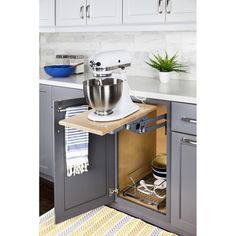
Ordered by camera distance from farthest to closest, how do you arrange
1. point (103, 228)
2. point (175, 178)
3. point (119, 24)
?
1. point (119, 24)
2. point (103, 228)
3. point (175, 178)

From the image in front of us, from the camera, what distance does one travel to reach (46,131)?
9.86ft

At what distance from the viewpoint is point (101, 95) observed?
5.96ft

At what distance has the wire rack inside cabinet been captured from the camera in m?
2.37

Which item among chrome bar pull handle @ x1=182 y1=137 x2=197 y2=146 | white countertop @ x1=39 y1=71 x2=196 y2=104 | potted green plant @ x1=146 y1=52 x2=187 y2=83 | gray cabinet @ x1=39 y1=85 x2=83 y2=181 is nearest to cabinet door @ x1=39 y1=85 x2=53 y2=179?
gray cabinet @ x1=39 y1=85 x2=83 y2=181

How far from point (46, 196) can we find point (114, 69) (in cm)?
147

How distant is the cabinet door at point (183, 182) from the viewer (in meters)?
2.07

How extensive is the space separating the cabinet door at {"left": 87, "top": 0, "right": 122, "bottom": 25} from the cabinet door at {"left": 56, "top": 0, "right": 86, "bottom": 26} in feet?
0.26

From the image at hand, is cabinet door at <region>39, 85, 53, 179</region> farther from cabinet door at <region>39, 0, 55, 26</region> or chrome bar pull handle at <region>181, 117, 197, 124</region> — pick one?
chrome bar pull handle at <region>181, 117, 197, 124</region>

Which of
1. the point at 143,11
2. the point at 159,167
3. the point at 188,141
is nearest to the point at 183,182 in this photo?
the point at 188,141

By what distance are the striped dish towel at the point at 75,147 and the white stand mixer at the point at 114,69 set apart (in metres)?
0.27

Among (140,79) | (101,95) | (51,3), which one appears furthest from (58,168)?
(51,3)

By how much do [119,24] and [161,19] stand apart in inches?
15.4

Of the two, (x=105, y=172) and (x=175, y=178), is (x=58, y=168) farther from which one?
(x=175, y=178)

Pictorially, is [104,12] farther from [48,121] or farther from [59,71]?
[48,121]
